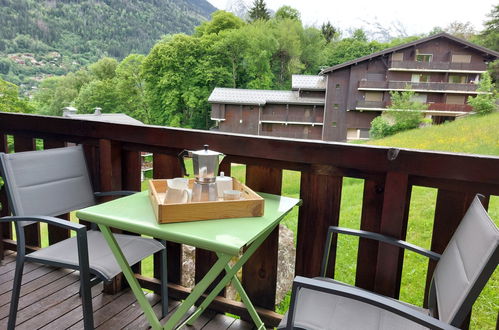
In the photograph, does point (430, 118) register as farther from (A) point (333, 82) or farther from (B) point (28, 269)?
(B) point (28, 269)

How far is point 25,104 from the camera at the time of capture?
21.0m

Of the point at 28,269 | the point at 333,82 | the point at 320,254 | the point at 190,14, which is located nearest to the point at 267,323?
the point at 320,254

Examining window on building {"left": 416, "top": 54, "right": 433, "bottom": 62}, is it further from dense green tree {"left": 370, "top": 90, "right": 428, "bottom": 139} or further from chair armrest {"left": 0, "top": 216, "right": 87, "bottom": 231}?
chair armrest {"left": 0, "top": 216, "right": 87, "bottom": 231}

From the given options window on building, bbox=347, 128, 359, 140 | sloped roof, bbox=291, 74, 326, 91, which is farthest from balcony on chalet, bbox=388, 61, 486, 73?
window on building, bbox=347, 128, 359, 140

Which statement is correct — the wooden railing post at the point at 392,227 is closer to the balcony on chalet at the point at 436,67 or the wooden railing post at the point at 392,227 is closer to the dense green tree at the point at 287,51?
the balcony on chalet at the point at 436,67

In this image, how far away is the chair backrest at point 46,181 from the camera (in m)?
1.50

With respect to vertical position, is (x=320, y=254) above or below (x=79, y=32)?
below

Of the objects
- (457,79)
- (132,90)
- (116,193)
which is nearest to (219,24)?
(132,90)

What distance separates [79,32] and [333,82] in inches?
814

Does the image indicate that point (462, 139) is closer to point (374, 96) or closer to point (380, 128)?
point (380, 128)

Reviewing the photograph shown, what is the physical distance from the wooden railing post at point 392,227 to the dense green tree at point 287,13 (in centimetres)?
3702

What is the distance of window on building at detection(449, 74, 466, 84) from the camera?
26.8 meters

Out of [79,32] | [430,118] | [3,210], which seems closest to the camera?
[3,210]

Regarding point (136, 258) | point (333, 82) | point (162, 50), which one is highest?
point (162, 50)
